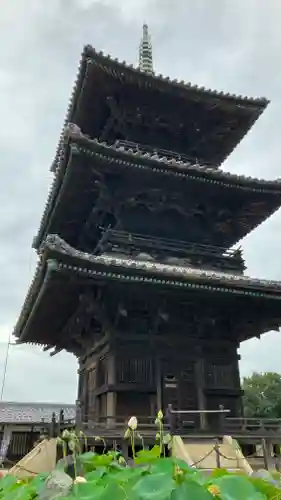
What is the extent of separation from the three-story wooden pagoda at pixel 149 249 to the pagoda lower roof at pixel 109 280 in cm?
3

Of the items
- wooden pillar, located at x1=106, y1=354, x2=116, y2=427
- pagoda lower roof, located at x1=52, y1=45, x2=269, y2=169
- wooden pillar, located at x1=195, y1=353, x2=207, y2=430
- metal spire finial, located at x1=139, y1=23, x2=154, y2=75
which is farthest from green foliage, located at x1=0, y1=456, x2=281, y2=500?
metal spire finial, located at x1=139, y1=23, x2=154, y2=75

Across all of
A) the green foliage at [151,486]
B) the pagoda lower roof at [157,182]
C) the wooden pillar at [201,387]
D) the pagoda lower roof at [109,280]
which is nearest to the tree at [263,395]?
the pagoda lower roof at [157,182]

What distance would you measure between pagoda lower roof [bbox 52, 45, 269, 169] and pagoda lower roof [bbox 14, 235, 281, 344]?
17.4 feet

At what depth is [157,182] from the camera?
11664mm

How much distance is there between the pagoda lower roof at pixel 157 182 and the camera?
35.2 ft

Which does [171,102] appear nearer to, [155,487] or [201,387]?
[201,387]

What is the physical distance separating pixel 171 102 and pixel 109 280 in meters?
6.88

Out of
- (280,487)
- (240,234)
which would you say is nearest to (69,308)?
(240,234)

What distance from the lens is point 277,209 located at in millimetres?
13047

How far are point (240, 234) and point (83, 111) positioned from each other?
6246mm

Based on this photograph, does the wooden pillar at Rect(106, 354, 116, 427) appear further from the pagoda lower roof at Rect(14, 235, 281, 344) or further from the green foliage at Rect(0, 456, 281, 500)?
the green foliage at Rect(0, 456, 281, 500)

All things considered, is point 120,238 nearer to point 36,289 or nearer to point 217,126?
point 36,289

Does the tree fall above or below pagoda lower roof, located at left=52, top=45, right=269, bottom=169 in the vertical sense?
below

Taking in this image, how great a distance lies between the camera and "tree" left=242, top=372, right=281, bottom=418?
4478 cm
